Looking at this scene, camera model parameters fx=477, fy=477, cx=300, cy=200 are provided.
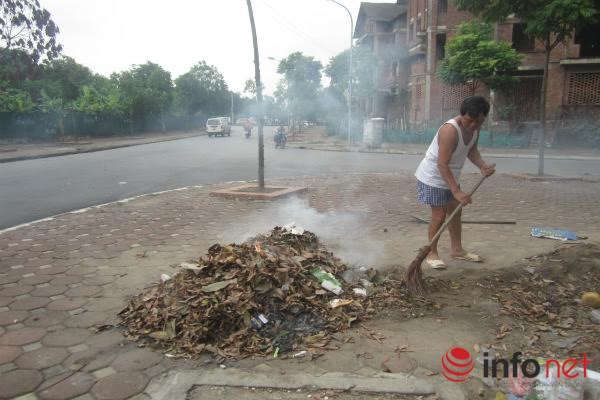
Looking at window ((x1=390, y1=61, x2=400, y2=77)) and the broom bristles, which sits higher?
window ((x1=390, y1=61, x2=400, y2=77))

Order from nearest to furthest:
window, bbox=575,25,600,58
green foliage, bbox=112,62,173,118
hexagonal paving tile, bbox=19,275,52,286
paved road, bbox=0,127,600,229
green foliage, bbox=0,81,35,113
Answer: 1. hexagonal paving tile, bbox=19,275,52,286
2. paved road, bbox=0,127,600,229
3. window, bbox=575,25,600,58
4. green foliage, bbox=0,81,35,113
5. green foliage, bbox=112,62,173,118

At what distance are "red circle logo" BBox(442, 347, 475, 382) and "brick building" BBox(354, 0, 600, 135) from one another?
17597 millimetres

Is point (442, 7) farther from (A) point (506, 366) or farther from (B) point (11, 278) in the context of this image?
(A) point (506, 366)

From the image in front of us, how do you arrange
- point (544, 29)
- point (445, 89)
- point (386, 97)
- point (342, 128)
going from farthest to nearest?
point (386, 97) < point (342, 128) < point (445, 89) < point (544, 29)

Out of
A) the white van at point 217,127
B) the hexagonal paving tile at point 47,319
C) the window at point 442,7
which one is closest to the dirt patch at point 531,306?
the hexagonal paving tile at point 47,319

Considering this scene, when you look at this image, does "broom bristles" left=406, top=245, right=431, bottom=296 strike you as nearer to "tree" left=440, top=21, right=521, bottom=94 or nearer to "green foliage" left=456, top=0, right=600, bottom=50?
"green foliage" left=456, top=0, right=600, bottom=50

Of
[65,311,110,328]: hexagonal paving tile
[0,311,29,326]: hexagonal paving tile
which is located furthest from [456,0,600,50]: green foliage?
[0,311,29,326]: hexagonal paving tile

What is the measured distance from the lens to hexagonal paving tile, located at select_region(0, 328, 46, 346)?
2970mm

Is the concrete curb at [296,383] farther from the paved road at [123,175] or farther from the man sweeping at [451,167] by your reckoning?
the paved road at [123,175]

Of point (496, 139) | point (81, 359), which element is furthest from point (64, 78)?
point (81, 359)

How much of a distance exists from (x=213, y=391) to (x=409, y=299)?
5.50 feet

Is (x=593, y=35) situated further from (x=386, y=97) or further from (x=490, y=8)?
(x=490, y=8)

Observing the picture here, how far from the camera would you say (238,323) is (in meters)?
3.01

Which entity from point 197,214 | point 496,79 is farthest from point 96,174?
point 496,79
